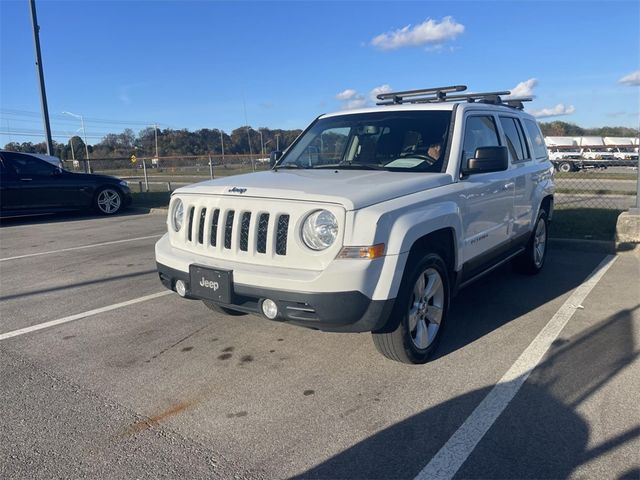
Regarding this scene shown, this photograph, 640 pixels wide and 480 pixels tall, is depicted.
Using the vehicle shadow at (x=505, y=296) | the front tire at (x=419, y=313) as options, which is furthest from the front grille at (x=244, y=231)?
the vehicle shadow at (x=505, y=296)

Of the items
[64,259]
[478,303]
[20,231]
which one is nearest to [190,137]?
[20,231]

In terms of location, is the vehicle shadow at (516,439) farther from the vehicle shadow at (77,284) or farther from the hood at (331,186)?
the vehicle shadow at (77,284)

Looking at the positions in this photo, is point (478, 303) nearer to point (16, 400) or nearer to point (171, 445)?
point (171, 445)

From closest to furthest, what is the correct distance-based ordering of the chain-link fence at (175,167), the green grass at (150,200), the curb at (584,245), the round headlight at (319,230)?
the round headlight at (319,230) < the curb at (584,245) < the green grass at (150,200) < the chain-link fence at (175,167)

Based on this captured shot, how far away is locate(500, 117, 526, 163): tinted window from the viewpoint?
5.62 meters

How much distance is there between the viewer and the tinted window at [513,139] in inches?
221

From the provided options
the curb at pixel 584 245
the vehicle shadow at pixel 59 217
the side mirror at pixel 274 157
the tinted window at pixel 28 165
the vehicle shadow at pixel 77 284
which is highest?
the side mirror at pixel 274 157

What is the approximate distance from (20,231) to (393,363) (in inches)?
378

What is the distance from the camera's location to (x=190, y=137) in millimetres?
50625

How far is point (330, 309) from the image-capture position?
10.7 feet

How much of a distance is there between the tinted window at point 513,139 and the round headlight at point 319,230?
3026 millimetres

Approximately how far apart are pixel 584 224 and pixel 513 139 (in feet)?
14.1

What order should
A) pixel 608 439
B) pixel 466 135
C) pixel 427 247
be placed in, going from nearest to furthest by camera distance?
pixel 608 439 < pixel 427 247 < pixel 466 135

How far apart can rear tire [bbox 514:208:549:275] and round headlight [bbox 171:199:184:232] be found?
4.04 meters
